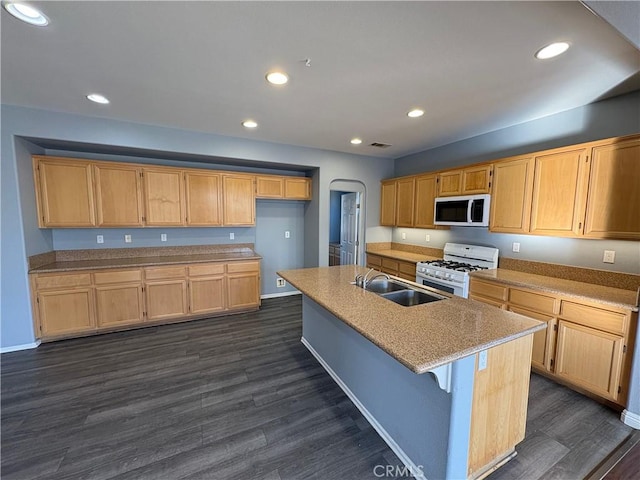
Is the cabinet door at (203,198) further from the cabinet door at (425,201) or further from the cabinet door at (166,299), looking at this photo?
the cabinet door at (425,201)

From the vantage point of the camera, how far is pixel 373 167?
502 cm

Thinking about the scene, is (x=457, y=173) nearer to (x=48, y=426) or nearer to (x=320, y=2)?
(x=320, y=2)

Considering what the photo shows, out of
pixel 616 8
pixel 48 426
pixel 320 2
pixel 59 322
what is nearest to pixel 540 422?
pixel 616 8

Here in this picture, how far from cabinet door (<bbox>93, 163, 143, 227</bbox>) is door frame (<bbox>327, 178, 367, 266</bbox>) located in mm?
2964

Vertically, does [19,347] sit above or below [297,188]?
below

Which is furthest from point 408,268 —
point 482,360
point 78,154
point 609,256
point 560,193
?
point 78,154

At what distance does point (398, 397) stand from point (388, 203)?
3.74 meters

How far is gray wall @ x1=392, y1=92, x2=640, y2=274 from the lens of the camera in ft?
8.00

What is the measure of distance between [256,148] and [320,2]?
9.04ft

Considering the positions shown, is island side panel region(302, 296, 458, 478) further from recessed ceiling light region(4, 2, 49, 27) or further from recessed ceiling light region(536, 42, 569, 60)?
recessed ceiling light region(4, 2, 49, 27)

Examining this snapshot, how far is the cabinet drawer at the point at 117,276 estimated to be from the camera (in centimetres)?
331

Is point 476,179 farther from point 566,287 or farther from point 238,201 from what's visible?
point 238,201

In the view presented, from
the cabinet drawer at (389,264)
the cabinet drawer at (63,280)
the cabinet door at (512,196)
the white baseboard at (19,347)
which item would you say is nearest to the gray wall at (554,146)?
the cabinet door at (512,196)

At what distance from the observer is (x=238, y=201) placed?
13.9 ft
